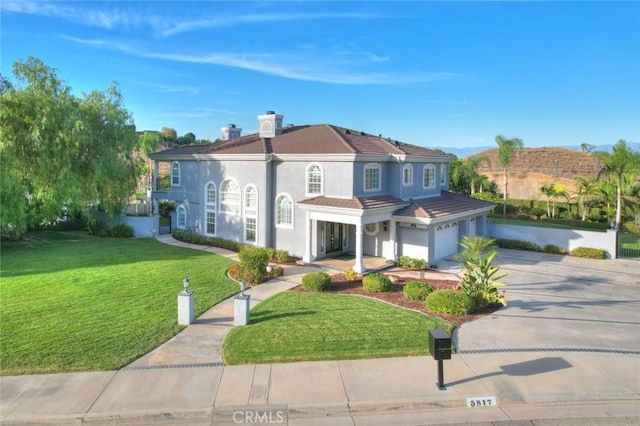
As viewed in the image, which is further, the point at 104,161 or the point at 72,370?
the point at 104,161

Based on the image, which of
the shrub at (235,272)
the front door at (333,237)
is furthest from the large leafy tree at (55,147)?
the front door at (333,237)

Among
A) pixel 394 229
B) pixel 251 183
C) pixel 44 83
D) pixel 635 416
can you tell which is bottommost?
pixel 635 416

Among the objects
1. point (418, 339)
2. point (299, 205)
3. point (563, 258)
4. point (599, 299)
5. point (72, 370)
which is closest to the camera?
point (72, 370)

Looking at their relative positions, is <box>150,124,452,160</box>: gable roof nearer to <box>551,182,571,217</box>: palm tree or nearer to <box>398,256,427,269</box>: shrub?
<box>398,256,427,269</box>: shrub

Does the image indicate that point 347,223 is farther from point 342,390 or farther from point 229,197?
point 342,390

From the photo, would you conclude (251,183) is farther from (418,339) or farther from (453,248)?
(418,339)

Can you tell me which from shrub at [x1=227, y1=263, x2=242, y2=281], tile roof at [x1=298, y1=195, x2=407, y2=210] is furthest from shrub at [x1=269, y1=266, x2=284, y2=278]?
tile roof at [x1=298, y1=195, x2=407, y2=210]

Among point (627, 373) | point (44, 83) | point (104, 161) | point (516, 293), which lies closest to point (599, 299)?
point (516, 293)
